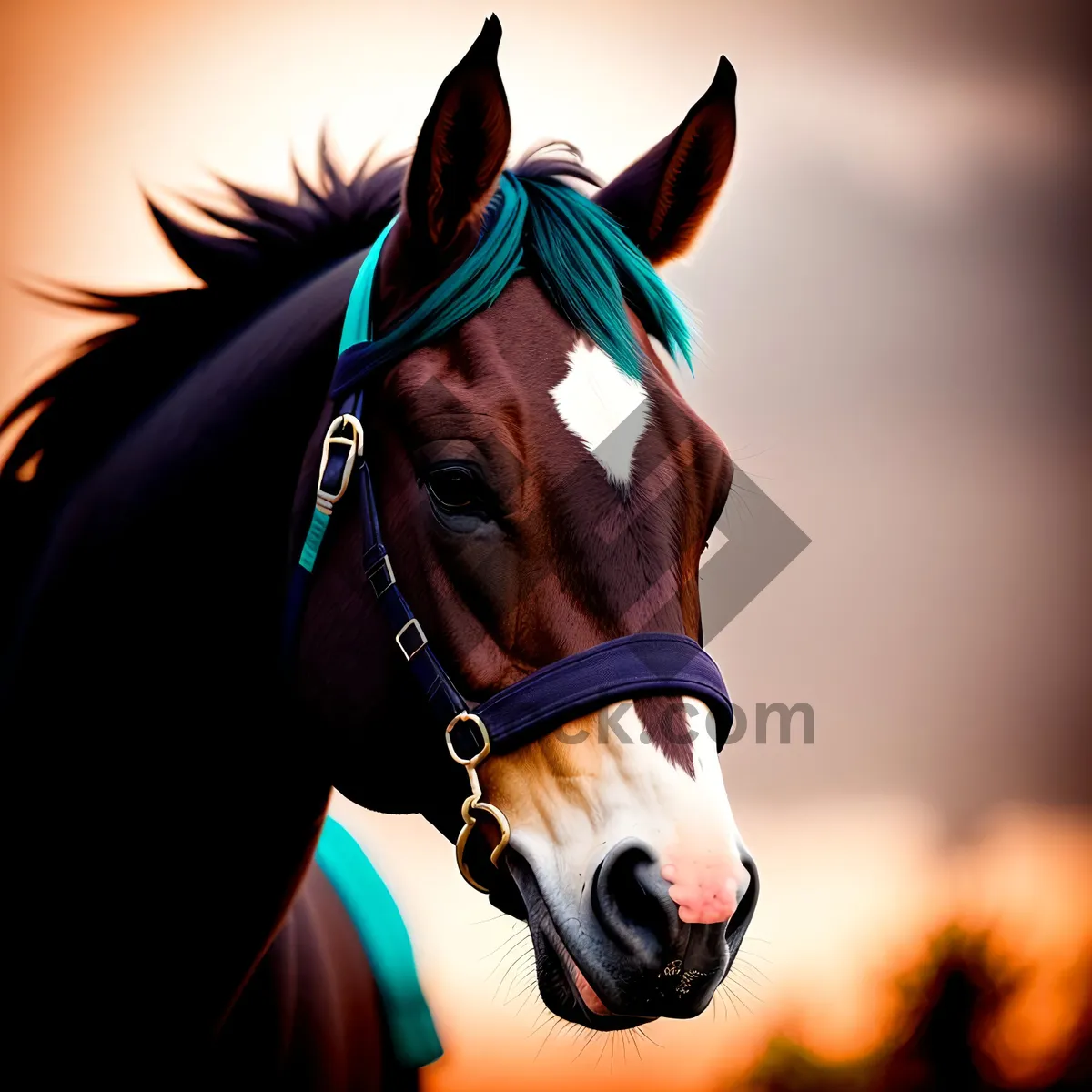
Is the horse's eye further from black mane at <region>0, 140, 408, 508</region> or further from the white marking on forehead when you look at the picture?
black mane at <region>0, 140, 408, 508</region>

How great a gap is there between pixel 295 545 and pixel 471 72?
2.76ft

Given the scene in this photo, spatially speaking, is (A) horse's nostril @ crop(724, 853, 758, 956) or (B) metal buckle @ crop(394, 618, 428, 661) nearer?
(A) horse's nostril @ crop(724, 853, 758, 956)

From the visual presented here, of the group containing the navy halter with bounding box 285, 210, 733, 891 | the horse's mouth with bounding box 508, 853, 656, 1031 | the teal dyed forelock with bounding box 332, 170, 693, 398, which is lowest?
the horse's mouth with bounding box 508, 853, 656, 1031

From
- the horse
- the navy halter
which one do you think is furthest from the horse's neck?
the navy halter

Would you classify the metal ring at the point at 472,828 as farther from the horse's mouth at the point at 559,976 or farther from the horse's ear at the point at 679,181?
the horse's ear at the point at 679,181

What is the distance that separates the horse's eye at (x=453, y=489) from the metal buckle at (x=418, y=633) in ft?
0.62

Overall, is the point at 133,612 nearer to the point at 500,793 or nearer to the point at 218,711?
the point at 218,711

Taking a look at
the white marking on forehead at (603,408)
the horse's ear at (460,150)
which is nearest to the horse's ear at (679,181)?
the horse's ear at (460,150)

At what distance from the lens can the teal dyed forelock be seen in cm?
165

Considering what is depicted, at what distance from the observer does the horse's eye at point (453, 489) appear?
153cm

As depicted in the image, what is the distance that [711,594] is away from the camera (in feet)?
6.43

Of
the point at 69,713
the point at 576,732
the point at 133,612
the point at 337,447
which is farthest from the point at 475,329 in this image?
the point at 69,713

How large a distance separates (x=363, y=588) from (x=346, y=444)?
0.82ft

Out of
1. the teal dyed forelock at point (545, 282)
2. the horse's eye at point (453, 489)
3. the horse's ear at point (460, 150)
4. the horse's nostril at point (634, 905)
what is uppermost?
the horse's ear at point (460, 150)
